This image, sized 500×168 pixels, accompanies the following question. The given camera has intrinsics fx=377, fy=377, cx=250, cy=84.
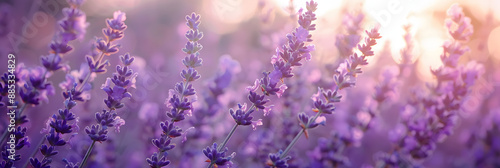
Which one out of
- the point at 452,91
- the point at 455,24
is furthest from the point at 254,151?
the point at 455,24

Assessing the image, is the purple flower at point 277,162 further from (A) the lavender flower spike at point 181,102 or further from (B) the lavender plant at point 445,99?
(B) the lavender plant at point 445,99

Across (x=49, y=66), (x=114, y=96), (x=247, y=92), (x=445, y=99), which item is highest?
(x=247, y=92)

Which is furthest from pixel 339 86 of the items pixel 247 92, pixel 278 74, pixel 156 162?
pixel 247 92

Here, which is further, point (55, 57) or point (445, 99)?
point (445, 99)

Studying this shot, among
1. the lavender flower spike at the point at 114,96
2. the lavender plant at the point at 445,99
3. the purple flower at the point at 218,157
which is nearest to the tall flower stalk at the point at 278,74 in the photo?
the purple flower at the point at 218,157

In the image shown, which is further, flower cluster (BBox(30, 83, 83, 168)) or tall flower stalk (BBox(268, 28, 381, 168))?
tall flower stalk (BBox(268, 28, 381, 168))

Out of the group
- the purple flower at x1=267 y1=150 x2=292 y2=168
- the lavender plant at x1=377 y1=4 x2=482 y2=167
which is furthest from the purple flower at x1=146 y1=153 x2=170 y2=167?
the lavender plant at x1=377 y1=4 x2=482 y2=167

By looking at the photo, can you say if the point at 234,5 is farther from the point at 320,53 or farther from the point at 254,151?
the point at 254,151

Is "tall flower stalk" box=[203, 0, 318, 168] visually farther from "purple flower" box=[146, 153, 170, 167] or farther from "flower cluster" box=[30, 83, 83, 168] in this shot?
"flower cluster" box=[30, 83, 83, 168]

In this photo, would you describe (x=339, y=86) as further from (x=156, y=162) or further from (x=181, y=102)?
(x=156, y=162)
